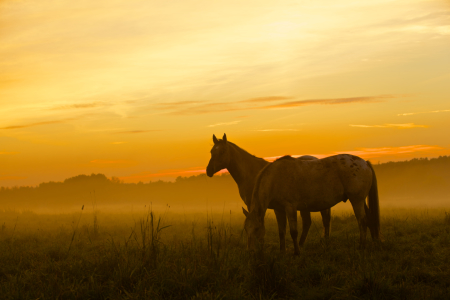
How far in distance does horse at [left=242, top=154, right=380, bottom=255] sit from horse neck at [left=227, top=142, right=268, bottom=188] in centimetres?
161

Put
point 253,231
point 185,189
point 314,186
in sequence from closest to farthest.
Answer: point 253,231
point 314,186
point 185,189

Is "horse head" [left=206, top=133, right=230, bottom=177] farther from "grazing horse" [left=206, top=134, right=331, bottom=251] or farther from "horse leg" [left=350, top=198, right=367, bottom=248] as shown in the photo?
"horse leg" [left=350, top=198, right=367, bottom=248]

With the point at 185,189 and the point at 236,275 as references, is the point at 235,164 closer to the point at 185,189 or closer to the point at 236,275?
the point at 236,275

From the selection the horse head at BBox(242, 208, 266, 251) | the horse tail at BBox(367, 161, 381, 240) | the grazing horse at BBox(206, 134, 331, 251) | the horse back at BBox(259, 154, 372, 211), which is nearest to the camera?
the horse head at BBox(242, 208, 266, 251)

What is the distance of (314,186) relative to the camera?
8484 millimetres

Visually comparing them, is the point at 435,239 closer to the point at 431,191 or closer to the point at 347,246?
the point at 347,246

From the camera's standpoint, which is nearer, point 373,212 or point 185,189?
point 373,212

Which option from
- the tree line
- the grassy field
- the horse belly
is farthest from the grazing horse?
the tree line

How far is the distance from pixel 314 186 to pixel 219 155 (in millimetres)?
3004

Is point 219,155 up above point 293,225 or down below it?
above

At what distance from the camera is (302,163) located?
880 centimetres

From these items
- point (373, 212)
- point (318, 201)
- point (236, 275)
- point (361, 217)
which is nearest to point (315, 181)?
point (318, 201)

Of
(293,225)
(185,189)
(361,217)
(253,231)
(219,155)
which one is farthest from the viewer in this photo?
(185,189)

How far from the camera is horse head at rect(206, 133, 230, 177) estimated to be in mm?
10234
